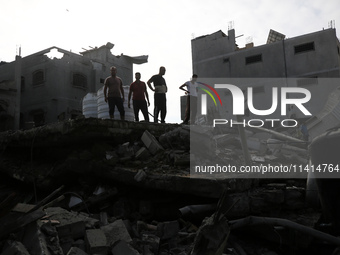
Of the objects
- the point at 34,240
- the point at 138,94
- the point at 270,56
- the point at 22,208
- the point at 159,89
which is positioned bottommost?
the point at 34,240

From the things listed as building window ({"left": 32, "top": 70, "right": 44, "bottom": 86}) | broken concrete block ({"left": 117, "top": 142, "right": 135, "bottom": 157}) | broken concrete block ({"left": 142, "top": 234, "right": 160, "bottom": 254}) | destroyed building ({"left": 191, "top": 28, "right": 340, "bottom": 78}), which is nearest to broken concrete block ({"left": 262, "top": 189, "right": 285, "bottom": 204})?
broken concrete block ({"left": 142, "top": 234, "right": 160, "bottom": 254})

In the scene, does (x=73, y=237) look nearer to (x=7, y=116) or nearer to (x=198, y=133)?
(x=198, y=133)

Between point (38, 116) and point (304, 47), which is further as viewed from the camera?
Answer: point (304, 47)

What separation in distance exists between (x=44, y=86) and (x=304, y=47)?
17982 millimetres

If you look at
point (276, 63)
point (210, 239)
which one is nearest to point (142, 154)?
Result: point (210, 239)

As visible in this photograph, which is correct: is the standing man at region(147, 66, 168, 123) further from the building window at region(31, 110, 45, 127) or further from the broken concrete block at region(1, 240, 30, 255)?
the building window at region(31, 110, 45, 127)

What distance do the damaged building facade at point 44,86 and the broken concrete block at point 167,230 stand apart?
15.2 m

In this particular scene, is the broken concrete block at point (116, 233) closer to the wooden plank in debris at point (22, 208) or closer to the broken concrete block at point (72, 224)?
the broken concrete block at point (72, 224)

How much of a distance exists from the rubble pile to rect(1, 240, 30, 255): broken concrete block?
15mm

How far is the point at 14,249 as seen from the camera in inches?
142

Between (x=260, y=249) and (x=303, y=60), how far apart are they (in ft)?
62.3

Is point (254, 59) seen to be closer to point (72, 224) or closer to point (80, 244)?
point (72, 224)

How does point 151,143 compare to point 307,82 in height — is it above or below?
below

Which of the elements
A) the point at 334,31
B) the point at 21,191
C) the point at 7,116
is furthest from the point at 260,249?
the point at 334,31
